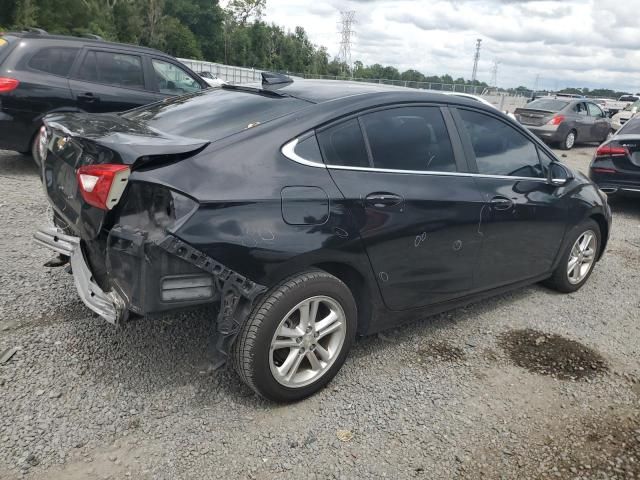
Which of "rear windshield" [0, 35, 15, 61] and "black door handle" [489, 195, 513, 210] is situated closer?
"black door handle" [489, 195, 513, 210]

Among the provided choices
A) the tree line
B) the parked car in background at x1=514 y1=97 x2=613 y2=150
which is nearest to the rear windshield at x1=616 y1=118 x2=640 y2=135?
the parked car in background at x1=514 y1=97 x2=613 y2=150

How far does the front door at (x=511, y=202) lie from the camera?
3.66 meters

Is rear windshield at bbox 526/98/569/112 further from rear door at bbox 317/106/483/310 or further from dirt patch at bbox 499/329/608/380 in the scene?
rear door at bbox 317/106/483/310

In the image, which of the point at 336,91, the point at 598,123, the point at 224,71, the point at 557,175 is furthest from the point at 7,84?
the point at 224,71

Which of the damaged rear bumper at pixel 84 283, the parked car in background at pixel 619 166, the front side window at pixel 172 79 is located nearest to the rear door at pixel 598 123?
the parked car in background at pixel 619 166

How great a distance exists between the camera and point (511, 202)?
379 cm

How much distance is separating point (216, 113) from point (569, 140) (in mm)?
15019

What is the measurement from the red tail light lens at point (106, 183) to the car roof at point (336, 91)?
1.23m

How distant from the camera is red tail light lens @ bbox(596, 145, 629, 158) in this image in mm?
7704

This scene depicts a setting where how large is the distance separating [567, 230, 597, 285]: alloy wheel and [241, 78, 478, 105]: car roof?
1846 mm

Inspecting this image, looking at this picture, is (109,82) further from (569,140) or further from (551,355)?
(569,140)

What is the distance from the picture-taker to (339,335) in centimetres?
298

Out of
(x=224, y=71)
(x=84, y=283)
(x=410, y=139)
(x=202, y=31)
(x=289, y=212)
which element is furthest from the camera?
(x=202, y=31)

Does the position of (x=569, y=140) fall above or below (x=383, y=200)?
below
